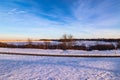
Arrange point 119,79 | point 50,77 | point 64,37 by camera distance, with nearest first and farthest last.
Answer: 1. point 119,79
2. point 50,77
3. point 64,37

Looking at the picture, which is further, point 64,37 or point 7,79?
point 64,37

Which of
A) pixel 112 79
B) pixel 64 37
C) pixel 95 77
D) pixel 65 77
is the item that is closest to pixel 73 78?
pixel 65 77

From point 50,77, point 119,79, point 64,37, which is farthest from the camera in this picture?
point 64,37

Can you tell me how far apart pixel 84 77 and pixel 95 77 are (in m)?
0.59

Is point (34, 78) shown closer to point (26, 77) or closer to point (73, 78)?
point (26, 77)

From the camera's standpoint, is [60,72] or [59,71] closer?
[60,72]

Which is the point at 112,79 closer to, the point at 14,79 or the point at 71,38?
the point at 14,79

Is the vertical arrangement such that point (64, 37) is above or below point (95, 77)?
above

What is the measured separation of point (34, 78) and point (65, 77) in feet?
5.36

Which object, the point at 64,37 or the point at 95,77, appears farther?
the point at 64,37

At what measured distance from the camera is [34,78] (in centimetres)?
962

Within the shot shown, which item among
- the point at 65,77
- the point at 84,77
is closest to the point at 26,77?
the point at 65,77

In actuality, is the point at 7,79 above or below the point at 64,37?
below

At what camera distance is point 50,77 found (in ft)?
32.3
